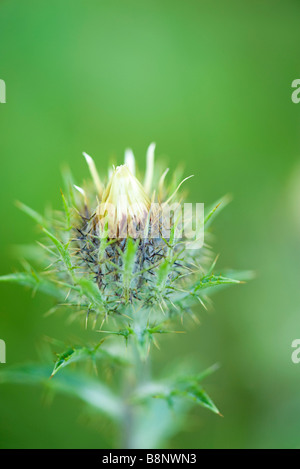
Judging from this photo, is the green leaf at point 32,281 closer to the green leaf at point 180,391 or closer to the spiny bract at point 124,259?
the spiny bract at point 124,259

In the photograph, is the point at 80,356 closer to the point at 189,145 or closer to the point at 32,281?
the point at 32,281

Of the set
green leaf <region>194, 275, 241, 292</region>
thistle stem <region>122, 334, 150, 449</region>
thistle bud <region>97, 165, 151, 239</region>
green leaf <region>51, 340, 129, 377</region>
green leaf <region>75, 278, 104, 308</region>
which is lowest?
thistle stem <region>122, 334, 150, 449</region>

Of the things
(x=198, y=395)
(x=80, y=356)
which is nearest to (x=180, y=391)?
(x=198, y=395)

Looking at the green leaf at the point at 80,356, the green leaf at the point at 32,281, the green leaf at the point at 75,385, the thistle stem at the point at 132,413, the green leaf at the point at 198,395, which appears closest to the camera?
the green leaf at the point at 80,356

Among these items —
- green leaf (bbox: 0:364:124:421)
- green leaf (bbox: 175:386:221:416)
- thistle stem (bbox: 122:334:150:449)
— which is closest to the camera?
green leaf (bbox: 175:386:221:416)

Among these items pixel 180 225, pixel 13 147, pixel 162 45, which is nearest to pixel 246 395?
pixel 180 225

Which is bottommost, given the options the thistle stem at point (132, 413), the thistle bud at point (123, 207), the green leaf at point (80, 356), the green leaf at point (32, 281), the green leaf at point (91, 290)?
the thistle stem at point (132, 413)

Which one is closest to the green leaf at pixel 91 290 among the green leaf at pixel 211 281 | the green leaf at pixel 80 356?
the green leaf at pixel 80 356

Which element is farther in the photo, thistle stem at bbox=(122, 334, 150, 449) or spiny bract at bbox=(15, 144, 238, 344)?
thistle stem at bbox=(122, 334, 150, 449)

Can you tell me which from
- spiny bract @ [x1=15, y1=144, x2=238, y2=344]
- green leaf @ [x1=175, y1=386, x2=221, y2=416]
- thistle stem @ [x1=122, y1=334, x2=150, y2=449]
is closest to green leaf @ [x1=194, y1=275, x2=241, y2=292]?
spiny bract @ [x1=15, y1=144, x2=238, y2=344]

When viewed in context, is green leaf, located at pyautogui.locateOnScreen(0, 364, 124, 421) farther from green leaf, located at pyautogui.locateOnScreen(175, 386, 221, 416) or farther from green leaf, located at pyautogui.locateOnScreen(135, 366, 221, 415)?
green leaf, located at pyautogui.locateOnScreen(175, 386, 221, 416)
